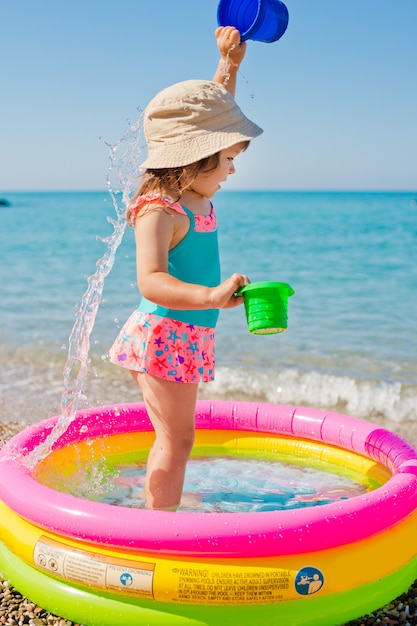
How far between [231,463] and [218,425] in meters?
0.20

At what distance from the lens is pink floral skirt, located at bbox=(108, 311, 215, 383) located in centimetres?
267

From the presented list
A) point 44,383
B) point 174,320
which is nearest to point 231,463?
point 174,320

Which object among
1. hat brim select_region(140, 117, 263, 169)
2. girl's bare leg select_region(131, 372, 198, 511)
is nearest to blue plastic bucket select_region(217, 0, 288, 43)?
hat brim select_region(140, 117, 263, 169)

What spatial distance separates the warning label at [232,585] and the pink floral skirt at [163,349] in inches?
28.4

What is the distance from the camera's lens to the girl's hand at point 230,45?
9.89ft

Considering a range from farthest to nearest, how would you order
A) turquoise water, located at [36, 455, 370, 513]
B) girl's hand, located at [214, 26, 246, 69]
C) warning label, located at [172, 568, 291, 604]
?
1. turquoise water, located at [36, 455, 370, 513]
2. girl's hand, located at [214, 26, 246, 69]
3. warning label, located at [172, 568, 291, 604]

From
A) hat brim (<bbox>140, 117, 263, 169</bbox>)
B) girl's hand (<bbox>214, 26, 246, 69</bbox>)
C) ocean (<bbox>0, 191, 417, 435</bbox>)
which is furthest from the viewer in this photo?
ocean (<bbox>0, 191, 417, 435</bbox>)

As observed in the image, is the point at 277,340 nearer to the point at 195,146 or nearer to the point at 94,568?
the point at 195,146

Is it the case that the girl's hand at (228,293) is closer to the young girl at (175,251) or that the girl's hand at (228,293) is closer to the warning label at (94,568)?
the young girl at (175,251)

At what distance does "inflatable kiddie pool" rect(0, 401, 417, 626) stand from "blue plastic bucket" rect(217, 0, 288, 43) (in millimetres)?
1779

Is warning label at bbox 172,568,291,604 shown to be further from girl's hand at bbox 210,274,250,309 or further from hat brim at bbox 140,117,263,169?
hat brim at bbox 140,117,263,169

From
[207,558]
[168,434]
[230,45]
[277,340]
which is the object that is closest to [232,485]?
[168,434]

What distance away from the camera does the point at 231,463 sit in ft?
12.2

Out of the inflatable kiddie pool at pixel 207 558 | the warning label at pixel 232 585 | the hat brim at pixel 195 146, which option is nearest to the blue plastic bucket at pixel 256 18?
the hat brim at pixel 195 146
